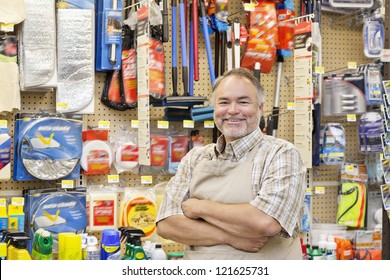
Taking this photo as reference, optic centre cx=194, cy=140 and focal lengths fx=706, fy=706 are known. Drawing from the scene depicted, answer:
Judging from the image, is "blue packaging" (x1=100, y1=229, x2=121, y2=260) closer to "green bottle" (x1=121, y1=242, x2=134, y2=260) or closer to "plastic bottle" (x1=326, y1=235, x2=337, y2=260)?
"green bottle" (x1=121, y1=242, x2=134, y2=260)

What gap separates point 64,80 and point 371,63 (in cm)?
224

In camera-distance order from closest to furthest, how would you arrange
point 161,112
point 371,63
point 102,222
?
point 102,222, point 161,112, point 371,63

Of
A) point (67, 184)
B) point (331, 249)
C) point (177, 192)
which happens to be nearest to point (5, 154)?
point (67, 184)

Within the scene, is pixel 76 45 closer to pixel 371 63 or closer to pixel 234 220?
pixel 234 220

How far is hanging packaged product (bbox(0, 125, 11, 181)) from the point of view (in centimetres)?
391

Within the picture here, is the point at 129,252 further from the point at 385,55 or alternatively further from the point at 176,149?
A: the point at 385,55

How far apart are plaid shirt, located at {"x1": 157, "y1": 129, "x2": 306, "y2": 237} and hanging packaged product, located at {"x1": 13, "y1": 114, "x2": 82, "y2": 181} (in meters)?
1.20

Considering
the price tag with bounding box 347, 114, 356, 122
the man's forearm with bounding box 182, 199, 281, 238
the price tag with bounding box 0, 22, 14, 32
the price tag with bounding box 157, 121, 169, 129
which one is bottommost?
the man's forearm with bounding box 182, 199, 281, 238

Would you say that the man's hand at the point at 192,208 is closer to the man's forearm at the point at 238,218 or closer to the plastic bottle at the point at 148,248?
the man's forearm at the point at 238,218

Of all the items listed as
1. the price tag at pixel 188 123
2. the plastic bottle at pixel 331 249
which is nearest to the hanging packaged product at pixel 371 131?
the plastic bottle at pixel 331 249

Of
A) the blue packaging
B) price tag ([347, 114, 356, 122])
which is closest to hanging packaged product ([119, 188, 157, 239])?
the blue packaging

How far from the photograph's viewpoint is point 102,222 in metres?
4.25

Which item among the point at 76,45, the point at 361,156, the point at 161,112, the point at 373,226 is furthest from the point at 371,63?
the point at 76,45

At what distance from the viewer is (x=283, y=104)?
498 cm
